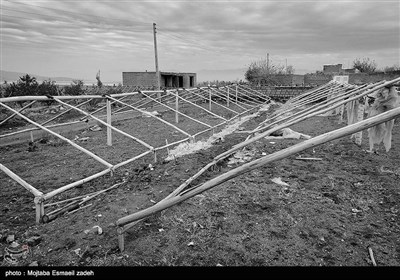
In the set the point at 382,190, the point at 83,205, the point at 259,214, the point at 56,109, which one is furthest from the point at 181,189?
the point at 56,109

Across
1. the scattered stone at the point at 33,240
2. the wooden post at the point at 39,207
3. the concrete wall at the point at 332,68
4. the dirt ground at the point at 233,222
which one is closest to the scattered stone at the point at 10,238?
the dirt ground at the point at 233,222

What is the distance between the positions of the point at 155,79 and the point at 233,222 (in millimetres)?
35130

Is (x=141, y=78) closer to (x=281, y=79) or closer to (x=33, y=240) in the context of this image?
(x=281, y=79)

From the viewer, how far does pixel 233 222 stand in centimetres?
369

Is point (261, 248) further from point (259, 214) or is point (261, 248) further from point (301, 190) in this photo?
point (301, 190)

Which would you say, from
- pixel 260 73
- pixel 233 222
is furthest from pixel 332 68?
pixel 233 222

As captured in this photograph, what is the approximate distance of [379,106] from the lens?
5.73 metres

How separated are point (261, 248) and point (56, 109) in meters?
17.5

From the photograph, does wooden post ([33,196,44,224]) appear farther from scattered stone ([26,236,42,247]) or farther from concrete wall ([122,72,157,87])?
concrete wall ([122,72,157,87])

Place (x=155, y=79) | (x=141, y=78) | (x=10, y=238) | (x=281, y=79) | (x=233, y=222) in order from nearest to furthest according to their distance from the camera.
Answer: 1. (x=10, y=238)
2. (x=233, y=222)
3. (x=155, y=79)
4. (x=141, y=78)
5. (x=281, y=79)

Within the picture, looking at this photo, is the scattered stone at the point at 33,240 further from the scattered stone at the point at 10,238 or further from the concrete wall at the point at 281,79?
the concrete wall at the point at 281,79

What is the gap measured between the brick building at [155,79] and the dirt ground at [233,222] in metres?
31.0

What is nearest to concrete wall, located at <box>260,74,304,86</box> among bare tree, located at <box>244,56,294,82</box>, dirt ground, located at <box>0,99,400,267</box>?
bare tree, located at <box>244,56,294,82</box>

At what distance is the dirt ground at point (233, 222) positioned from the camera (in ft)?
9.91
